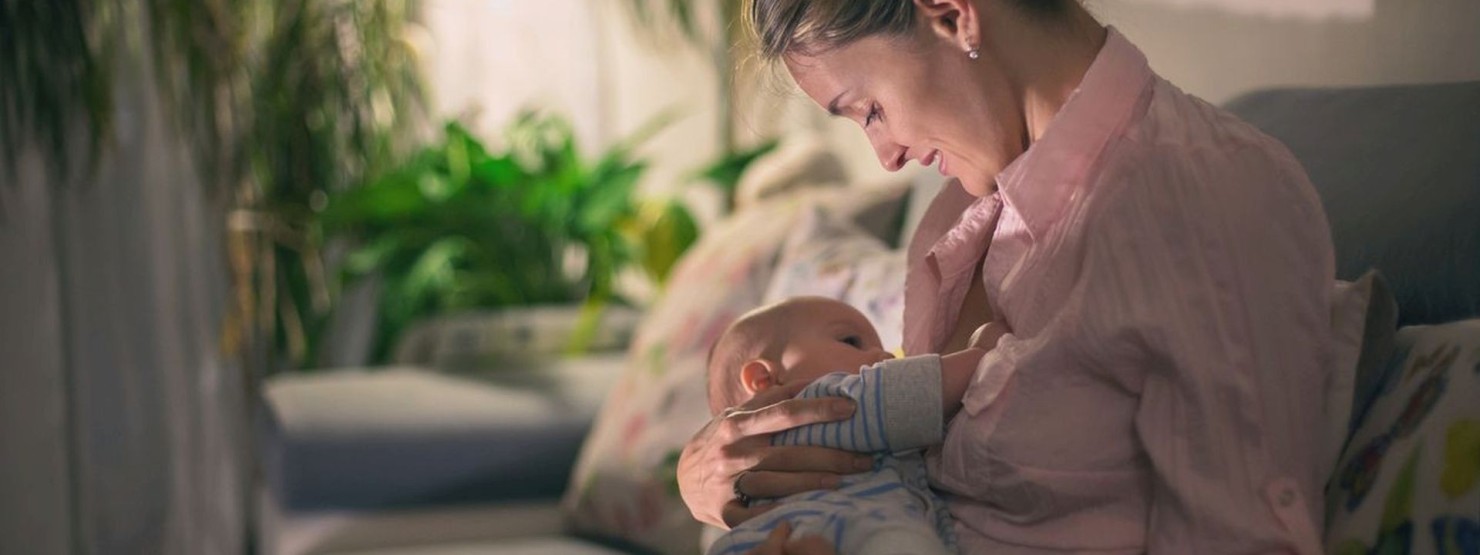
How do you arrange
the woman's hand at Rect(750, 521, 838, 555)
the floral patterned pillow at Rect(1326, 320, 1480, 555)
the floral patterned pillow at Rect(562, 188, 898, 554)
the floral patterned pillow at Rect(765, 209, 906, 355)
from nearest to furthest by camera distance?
the floral patterned pillow at Rect(1326, 320, 1480, 555)
the woman's hand at Rect(750, 521, 838, 555)
the floral patterned pillow at Rect(765, 209, 906, 355)
the floral patterned pillow at Rect(562, 188, 898, 554)

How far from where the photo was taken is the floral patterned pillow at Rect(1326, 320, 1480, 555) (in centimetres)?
101

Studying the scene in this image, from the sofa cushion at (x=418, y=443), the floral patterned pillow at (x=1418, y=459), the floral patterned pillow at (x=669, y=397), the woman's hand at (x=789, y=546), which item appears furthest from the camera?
the sofa cushion at (x=418, y=443)

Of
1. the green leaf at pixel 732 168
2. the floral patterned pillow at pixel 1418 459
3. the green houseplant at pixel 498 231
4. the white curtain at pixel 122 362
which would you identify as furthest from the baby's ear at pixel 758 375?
the white curtain at pixel 122 362

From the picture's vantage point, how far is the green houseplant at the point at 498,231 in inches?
124

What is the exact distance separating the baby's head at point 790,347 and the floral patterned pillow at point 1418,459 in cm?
A: 39

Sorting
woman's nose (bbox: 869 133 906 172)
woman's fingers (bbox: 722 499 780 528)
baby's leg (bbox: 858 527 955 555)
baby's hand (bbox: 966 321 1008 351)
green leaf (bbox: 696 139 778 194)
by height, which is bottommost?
green leaf (bbox: 696 139 778 194)

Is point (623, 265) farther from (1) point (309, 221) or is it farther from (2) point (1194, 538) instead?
(2) point (1194, 538)

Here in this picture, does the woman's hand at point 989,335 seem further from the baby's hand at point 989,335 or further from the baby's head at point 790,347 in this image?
the baby's head at point 790,347

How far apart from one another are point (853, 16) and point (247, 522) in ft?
8.96

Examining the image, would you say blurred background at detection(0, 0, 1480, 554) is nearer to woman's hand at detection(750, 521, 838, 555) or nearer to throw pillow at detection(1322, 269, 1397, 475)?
woman's hand at detection(750, 521, 838, 555)

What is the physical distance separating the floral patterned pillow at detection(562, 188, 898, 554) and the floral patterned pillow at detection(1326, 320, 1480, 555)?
1.01 m

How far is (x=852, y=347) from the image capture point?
136 centimetres

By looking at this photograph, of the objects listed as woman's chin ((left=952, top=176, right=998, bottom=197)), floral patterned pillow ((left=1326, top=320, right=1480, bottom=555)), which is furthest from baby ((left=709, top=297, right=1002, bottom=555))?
floral patterned pillow ((left=1326, top=320, right=1480, bottom=555))

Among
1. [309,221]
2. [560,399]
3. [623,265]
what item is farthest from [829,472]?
[309,221]
